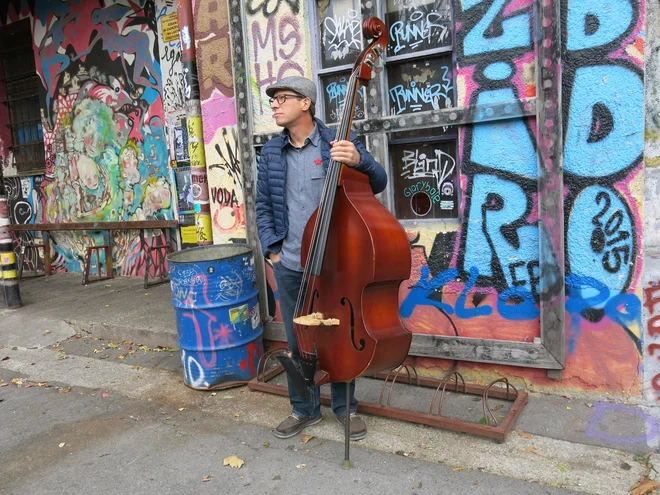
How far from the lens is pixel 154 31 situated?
22.8 feet

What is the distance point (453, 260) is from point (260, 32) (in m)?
2.29

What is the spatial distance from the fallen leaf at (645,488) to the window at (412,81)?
6.19ft

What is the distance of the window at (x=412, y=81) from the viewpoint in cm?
373

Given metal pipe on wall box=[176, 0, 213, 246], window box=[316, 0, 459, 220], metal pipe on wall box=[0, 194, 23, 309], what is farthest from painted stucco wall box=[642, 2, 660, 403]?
metal pipe on wall box=[0, 194, 23, 309]

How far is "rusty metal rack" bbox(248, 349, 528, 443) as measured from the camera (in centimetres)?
310

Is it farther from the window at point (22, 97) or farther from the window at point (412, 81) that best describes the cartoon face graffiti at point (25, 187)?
the window at point (412, 81)

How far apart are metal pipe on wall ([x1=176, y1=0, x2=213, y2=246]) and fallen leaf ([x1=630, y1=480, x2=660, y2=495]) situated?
3554mm

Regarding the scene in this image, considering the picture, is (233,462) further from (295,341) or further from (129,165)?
(129,165)

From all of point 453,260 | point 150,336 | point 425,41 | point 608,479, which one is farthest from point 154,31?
point 608,479

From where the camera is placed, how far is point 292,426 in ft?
10.9

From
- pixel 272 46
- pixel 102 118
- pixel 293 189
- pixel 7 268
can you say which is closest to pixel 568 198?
pixel 293 189

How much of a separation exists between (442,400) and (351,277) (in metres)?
1.06

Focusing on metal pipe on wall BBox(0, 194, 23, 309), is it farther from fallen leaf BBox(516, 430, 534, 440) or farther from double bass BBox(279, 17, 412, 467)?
fallen leaf BBox(516, 430, 534, 440)

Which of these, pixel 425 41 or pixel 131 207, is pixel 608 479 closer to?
pixel 425 41
